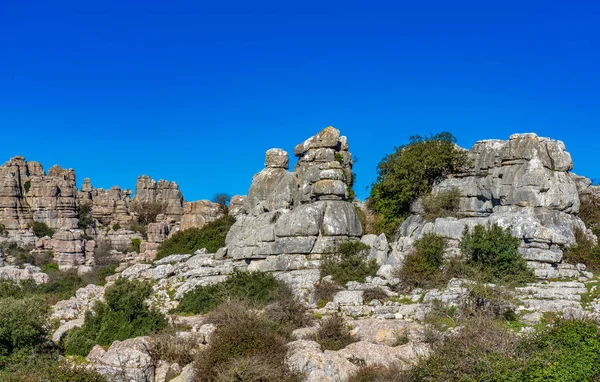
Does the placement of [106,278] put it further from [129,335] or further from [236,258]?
[129,335]

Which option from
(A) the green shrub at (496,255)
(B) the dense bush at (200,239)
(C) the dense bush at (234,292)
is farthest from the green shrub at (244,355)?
(B) the dense bush at (200,239)

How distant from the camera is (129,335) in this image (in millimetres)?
19391

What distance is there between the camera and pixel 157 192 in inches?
3103

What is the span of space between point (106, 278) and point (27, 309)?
18.1 metres

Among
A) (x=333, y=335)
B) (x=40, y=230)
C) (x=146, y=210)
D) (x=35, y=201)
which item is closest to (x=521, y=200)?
(x=333, y=335)

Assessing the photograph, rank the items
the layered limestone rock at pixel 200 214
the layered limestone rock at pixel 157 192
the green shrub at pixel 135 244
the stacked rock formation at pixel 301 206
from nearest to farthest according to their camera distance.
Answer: the stacked rock formation at pixel 301 206
the layered limestone rock at pixel 200 214
the green shrub at pixel 135 244
the layered limestone rock at pixel 157 192

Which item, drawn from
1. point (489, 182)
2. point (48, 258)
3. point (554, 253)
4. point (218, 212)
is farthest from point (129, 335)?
point (48, 258)

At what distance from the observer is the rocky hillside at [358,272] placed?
48.6ft

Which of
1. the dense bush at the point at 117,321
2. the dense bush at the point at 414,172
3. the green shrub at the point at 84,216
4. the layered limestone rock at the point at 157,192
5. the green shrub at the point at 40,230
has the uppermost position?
the layered limestone rock at the point at 157,192

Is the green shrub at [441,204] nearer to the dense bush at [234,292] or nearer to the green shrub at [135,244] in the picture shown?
the dense bush at [234,292]

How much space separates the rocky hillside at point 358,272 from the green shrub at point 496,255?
116mm

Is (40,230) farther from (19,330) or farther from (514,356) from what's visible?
(514,356)

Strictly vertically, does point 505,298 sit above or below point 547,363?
above

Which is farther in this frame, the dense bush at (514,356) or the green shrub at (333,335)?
the green shrub at (333,335)
